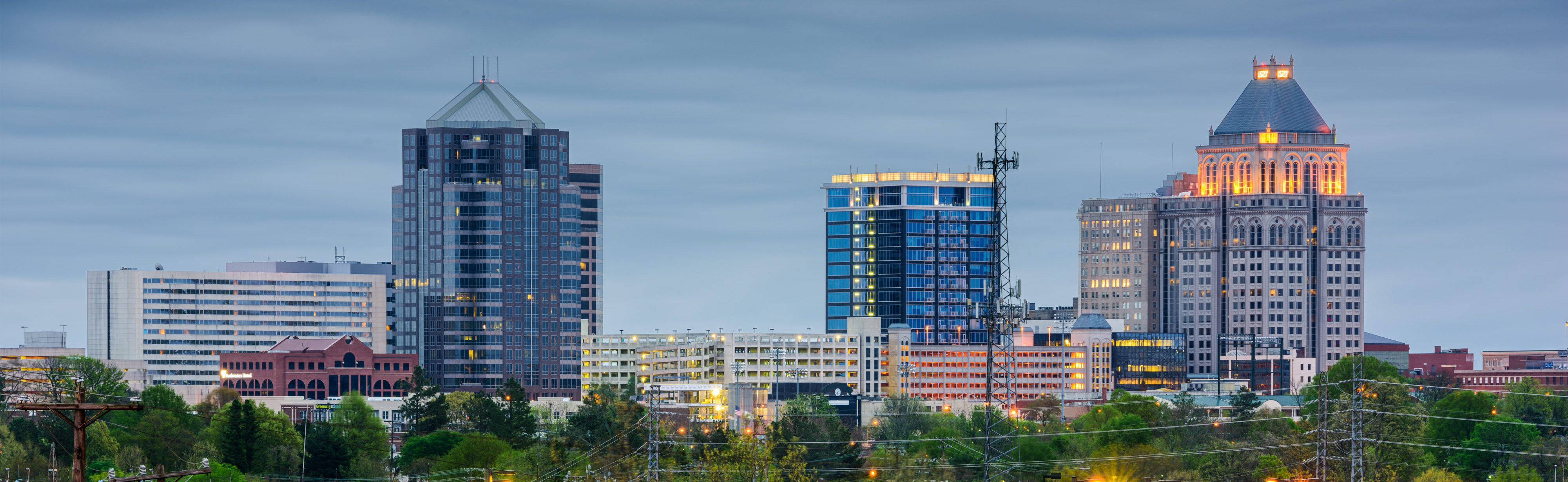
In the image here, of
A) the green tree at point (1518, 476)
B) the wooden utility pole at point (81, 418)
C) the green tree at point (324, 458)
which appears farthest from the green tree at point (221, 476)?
the green tree at point (1518, 476)

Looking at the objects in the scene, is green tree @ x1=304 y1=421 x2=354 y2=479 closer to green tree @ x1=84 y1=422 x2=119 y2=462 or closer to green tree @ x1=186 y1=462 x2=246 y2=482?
green tree @ x1=186 y1=462 x2=246 y2=482

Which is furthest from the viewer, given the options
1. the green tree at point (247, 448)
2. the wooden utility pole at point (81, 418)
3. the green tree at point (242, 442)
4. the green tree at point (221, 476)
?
the green tree at point (247, 448)

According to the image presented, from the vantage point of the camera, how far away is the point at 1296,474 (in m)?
182

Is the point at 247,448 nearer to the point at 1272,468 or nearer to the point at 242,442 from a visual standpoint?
the point at 242,442

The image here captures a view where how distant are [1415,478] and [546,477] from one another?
76601 millimetres

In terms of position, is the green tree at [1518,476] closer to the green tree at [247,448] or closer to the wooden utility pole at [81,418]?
the green tree at [247,448]

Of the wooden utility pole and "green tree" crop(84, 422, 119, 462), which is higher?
the wooden utility pole

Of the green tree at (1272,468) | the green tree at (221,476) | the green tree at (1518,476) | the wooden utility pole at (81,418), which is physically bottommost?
the green tree at (1518,476)

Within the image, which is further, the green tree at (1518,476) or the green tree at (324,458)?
the green tree at (324,458)

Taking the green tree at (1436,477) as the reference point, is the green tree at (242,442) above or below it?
above

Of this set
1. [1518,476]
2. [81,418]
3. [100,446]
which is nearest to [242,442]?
[100,446]

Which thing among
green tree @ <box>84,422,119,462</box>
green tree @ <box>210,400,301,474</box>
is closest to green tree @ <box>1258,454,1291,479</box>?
green tree @ <box>210,400,301,474</box>

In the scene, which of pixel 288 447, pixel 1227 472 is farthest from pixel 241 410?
pixel 1227 472

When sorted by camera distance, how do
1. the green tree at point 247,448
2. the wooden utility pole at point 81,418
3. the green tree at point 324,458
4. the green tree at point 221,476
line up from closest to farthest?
the wooden utility pole at point 81,418 < the green tree at point 221,476 < the green tree at point 324,458 < the green tree at point 247,448
